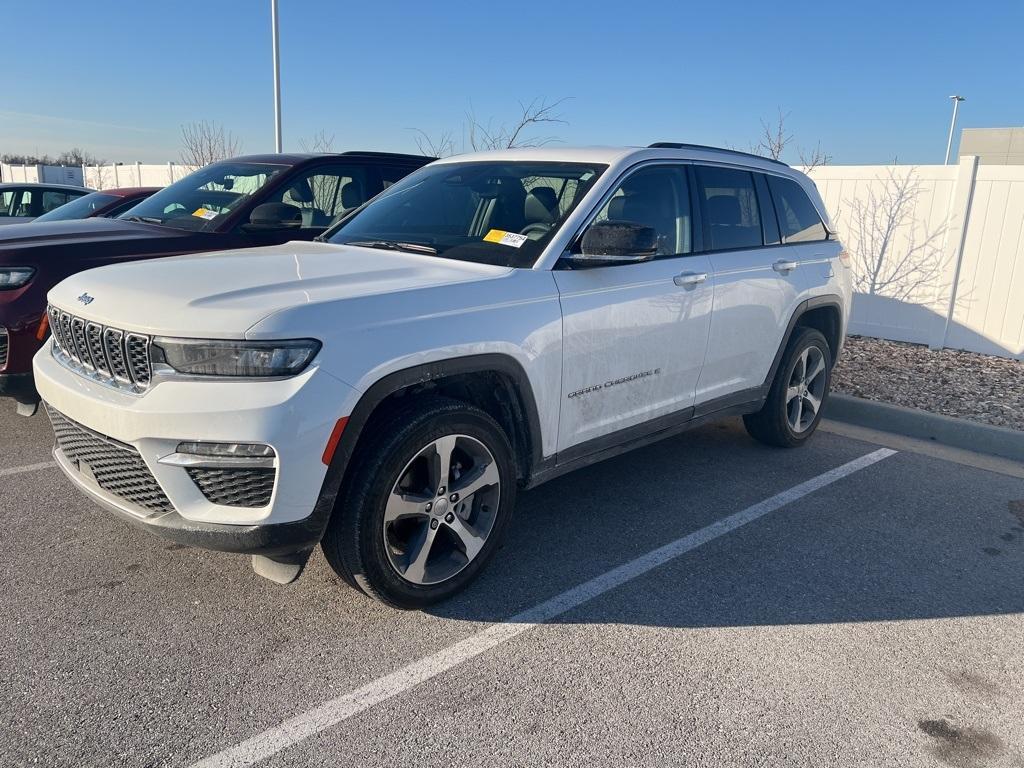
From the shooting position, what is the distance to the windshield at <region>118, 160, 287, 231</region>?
610 cm

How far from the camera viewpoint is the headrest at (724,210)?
15.4ft

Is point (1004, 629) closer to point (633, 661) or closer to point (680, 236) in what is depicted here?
point (633, 661)

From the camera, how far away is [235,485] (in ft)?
9.14

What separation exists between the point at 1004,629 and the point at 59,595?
394cm

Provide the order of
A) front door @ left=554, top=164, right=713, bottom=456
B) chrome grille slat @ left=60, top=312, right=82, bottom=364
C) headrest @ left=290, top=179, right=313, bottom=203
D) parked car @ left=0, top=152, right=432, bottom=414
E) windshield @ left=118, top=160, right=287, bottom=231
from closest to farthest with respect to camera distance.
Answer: chrome grille slat @ left=60, top=312, right=82, bottom=364 < front door @ left=554, top=164, right=713, bottom=456 < parked car @ left=0, top=152, right=432, bottom=414 < windshield @ left=118, top=160, right=287, bottom=231 < headrest @ left=290, top=179, right=313, bottom=203

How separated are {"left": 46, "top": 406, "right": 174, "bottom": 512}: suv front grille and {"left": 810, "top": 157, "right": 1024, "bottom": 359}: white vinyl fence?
333 inches

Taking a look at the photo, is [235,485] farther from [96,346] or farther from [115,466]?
[96,346]

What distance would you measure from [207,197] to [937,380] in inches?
258

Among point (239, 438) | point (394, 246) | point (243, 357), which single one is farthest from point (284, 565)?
point (394, 246)

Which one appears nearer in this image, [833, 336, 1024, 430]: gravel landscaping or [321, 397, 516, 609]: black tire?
[321, 397, 516, 609]: black tire

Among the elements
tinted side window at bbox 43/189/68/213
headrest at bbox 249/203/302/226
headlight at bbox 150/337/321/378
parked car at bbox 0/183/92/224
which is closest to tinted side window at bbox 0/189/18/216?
parked car at bbox 0/183/92/224

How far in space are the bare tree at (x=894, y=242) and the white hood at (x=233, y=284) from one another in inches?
281

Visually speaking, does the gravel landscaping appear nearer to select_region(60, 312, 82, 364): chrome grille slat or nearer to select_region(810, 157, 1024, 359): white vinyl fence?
select_region(810, 157, 1024, 359): white vinyl fence

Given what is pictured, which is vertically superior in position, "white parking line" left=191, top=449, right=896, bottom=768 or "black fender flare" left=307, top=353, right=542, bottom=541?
"black fender flare" left=307, top=353, right=542, bottom=541
